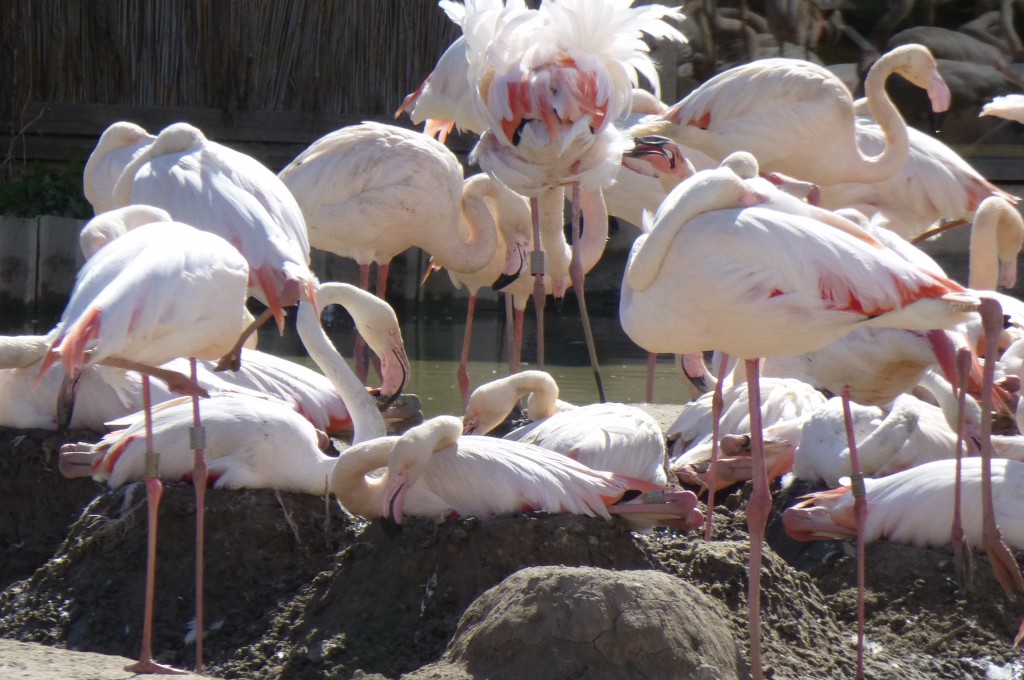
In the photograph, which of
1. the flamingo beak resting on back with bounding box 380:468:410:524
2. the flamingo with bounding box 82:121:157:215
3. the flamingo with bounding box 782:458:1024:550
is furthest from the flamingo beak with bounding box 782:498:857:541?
the flamingo with bounding box 82:121:157:215

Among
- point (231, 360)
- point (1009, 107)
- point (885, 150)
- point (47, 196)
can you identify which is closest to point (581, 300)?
point (885, 150)

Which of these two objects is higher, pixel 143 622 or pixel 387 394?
pixel 387 394

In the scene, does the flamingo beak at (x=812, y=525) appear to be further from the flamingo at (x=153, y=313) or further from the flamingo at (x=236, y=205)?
the flamingo at (x=153, y=313)

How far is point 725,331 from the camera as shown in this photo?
353 centimetres

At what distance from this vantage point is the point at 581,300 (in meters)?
6.00

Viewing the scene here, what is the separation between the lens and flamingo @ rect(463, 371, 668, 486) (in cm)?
425

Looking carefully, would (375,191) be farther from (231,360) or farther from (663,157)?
(231,360)

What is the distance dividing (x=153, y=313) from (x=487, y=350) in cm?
483

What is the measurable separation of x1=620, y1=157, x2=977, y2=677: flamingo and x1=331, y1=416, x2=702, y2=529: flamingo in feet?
1.45

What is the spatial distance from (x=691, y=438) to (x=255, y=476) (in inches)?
70.0

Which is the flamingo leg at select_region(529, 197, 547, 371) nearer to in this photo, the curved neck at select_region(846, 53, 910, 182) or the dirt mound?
the curved neck at select_region(846, 53, 910, 182)

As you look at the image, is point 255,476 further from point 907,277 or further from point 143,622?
point 907,277

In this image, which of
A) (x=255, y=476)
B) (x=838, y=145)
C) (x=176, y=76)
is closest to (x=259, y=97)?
(x=176, y=76)

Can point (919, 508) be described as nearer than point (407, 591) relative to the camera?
No
